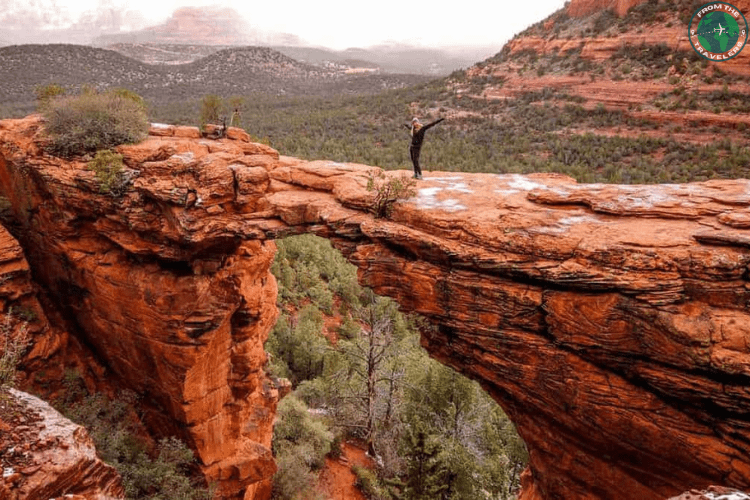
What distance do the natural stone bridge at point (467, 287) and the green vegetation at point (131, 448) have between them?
0.58 m

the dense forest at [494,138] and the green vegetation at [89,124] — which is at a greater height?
the green vegetation at [89,124]

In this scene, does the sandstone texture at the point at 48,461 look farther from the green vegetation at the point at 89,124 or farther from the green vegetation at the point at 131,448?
the green vegetation at the point at 89,124

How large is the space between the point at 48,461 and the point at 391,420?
14.7 metres

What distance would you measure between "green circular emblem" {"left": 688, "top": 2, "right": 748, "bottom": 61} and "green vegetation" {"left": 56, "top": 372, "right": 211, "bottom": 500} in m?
44.7

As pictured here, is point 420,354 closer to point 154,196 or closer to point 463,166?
point 154,196

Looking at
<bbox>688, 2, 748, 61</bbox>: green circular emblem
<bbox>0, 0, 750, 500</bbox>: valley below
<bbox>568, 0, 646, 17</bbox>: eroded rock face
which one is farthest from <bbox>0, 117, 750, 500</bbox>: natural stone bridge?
<bbox>568, 0, 646, 17</bbox>: eroded rock face

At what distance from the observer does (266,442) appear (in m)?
14.1

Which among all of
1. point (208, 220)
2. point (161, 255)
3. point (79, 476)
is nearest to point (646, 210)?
point (208, 220)

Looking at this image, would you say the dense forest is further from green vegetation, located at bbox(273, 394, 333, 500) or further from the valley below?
green vegetation, located at bbox(273, 394, 333, 500)

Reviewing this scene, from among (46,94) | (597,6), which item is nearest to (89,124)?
(46,94)

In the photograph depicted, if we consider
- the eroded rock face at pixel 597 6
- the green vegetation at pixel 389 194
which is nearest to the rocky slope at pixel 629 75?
the eroded rock face at pixel 597 6

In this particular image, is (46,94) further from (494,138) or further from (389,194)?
(494,138)

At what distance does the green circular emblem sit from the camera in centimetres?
3444

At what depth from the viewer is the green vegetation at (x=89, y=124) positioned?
10156mm
